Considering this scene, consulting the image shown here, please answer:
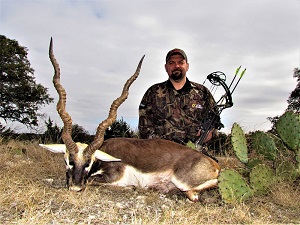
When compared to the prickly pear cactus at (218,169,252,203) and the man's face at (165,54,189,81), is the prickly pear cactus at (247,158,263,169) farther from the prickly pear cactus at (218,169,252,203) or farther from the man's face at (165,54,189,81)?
the man's face at (165,54,189,81)

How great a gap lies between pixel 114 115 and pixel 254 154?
12.8ft

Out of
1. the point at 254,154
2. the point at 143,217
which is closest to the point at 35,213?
the point at 143,217

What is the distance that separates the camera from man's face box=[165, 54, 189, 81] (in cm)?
746

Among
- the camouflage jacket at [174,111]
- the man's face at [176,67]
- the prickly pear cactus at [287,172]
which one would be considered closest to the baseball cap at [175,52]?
the man's face at [176,67]

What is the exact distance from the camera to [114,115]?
5.20 metres

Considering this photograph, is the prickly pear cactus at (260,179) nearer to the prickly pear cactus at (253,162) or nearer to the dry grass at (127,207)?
the dry grass at (127,207)

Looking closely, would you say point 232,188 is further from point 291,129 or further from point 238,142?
point 291,129

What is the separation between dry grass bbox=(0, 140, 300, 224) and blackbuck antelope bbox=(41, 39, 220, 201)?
163 millimetres

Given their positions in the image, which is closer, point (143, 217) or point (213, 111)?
point (143, 217)

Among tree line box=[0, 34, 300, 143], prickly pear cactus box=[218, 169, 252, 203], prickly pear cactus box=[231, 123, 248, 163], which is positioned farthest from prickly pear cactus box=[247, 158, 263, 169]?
tree line box=[0, 34, 300, 143]

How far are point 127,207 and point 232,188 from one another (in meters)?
1.42

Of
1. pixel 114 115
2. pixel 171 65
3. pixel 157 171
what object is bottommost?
pixel 157 171

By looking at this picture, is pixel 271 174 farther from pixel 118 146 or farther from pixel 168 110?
pixel 168 110

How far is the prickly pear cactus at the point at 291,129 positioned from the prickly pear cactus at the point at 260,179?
2.49 feet
